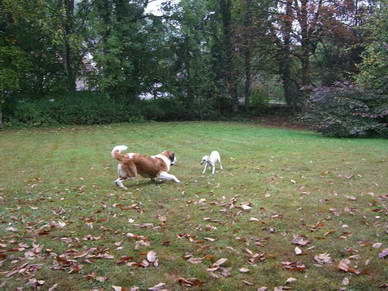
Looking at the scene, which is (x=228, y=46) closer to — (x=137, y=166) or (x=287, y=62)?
(x=287, y=62)

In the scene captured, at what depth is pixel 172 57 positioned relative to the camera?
2514 cm

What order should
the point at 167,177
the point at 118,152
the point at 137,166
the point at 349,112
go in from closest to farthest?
the point at 118,152, the point at 137,166, the point at 167,177, the point at 349,112

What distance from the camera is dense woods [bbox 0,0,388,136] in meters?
21.8

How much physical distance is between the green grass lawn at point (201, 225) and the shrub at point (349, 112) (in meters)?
5.96

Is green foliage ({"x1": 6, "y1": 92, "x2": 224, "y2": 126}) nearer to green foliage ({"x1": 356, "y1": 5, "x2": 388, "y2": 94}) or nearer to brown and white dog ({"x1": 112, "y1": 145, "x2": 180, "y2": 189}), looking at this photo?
green foliage ({"x1": 356, "y1": 5, "x2": 388, "y2": 94})

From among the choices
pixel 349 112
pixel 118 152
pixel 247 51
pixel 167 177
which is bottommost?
pixel 167 177

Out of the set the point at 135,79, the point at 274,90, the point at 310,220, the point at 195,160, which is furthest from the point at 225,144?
the point at 274,90

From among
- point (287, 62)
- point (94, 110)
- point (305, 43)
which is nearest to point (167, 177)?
point (94, 110)

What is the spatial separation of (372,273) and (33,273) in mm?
3479

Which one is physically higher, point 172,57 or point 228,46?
point 228,46

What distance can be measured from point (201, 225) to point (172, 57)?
20.9 m

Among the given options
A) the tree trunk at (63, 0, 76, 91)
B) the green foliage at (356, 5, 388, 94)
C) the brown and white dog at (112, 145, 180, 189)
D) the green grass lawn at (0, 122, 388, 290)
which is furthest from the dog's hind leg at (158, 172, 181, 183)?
the tree trunk at (63, 0, 76, 91)

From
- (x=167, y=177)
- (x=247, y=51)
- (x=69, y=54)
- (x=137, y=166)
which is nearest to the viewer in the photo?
(x=137, y=166)

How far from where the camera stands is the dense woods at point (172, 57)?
859 inches
